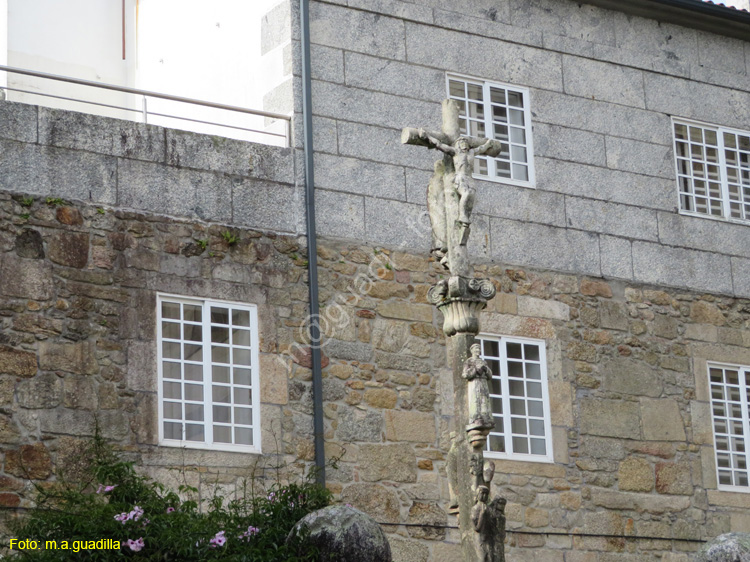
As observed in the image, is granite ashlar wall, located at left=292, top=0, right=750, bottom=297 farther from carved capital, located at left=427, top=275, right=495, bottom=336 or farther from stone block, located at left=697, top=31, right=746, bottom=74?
carved capital, located at left=427, top=275, right=495, bottom=336

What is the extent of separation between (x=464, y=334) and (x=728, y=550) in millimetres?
2885

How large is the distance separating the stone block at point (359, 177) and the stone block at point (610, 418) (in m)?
2.70

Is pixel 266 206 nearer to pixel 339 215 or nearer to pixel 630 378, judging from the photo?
pixel 339 215

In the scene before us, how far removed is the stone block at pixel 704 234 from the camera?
15234mm

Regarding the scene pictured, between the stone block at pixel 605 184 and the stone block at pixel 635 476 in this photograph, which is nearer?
the stone block at pixel 635 476

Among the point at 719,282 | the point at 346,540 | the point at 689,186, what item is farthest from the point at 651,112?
the point at 346,540

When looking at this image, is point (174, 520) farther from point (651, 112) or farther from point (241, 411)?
point (651, 112)

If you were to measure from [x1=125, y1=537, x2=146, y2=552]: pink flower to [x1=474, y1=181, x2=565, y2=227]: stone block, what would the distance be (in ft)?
17.3

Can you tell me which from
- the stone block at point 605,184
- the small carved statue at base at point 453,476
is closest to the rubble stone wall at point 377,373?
the stone block at point 605,184

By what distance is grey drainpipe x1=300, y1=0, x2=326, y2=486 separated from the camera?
12.7 meters

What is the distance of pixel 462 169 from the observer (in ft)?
35.9

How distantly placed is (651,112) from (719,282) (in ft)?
6.33

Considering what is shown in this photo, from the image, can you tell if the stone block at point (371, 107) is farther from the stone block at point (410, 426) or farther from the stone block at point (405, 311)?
the stone block at point (410, 426)

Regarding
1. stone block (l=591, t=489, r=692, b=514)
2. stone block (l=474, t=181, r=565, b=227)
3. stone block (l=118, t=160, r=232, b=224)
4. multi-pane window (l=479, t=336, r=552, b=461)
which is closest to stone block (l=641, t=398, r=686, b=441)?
stone block (l=591, t=489, r=692, b=514)
